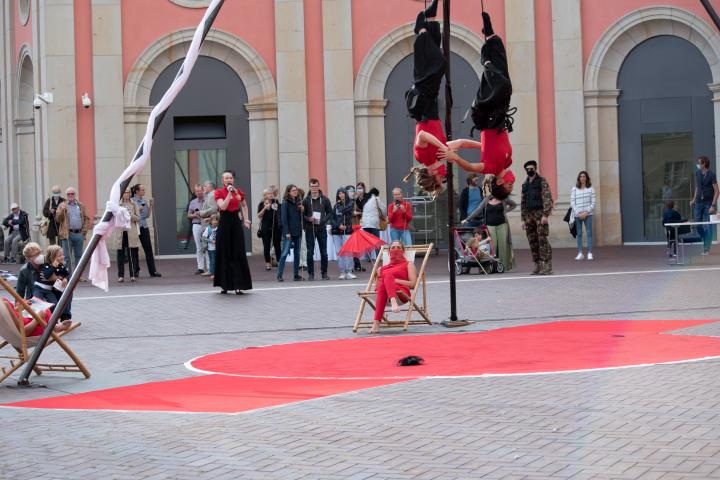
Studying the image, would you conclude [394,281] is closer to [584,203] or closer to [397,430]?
[397,430]

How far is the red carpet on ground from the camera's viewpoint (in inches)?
384

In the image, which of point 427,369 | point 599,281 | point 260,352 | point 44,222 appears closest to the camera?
point 427,369

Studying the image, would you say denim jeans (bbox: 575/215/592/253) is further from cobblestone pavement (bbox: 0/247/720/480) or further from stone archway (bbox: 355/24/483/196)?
Result: cobblestone pavement (bbox: 0/247/720/480)

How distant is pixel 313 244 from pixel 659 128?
38.6ft

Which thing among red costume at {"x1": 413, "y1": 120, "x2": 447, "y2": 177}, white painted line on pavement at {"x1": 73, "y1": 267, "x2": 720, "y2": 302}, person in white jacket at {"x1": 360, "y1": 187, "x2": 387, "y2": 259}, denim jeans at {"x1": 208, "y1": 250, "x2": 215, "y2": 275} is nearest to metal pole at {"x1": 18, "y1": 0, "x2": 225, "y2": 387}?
red costume at {"x1": 413, "y1": 120, "x2": 447, "y2": 177}

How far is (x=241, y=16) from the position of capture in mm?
31406

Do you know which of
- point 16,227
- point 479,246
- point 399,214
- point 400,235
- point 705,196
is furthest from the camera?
point 16,227

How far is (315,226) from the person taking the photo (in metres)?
23.1

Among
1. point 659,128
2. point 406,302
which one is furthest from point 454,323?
point 659,128

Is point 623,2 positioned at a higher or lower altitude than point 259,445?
higher

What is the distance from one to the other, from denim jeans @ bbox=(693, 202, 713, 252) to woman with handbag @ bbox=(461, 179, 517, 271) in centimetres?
428

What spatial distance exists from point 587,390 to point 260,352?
15.5 feet

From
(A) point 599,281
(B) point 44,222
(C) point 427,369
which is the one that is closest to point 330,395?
(C) point 427,369

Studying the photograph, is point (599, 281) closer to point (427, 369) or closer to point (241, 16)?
point (427, 369)
